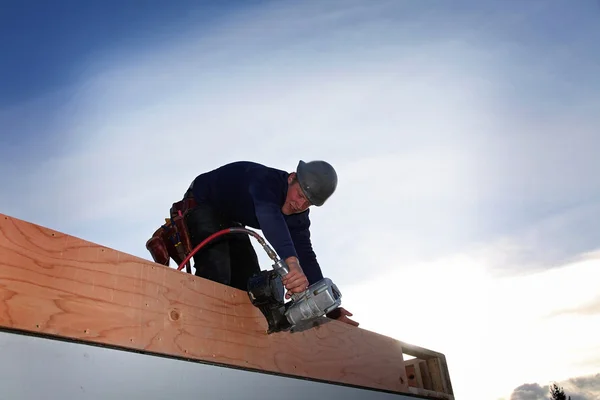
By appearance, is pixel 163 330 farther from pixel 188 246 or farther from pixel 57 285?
pixel 188 246

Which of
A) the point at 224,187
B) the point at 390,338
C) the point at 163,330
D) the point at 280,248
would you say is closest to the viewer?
the point at 163,330

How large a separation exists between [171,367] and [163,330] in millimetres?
151

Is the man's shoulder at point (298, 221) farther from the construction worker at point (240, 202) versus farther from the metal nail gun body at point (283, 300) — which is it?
the metal nail gun body at point (283, 300)

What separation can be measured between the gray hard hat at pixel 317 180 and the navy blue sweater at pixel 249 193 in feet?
0.41

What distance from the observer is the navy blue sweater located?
8.91 ft

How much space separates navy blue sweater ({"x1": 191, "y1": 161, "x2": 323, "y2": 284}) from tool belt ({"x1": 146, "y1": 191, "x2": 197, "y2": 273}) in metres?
0.17

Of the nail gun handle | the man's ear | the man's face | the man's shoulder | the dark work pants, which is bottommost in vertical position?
the nail gun handle

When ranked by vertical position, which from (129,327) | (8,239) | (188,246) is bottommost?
(129,327)

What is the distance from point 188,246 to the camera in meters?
3.02

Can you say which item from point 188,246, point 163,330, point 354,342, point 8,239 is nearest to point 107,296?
point 163,330

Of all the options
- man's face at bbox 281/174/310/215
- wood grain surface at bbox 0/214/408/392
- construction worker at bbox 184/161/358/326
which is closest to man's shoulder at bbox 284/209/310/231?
construction worker at bbox 184/161/358/326

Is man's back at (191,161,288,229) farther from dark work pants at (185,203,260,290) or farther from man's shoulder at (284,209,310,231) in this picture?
man's shoulder at (284,209,310,231)

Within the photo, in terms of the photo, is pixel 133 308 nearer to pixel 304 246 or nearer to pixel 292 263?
pixel 292 263

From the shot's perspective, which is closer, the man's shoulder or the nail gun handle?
the nail gun handle
